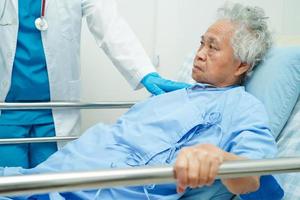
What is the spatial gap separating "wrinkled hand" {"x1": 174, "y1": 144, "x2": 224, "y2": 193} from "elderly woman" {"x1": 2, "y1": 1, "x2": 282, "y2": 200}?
0.06m

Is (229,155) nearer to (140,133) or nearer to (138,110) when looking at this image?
(140,133)

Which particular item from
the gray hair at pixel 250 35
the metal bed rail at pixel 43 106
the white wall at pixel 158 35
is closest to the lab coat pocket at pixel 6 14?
the metal bed rail at pixel 43 106

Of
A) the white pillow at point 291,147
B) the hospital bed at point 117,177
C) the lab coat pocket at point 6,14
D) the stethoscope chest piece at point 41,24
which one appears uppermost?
the lab coat pocket at point 6,14

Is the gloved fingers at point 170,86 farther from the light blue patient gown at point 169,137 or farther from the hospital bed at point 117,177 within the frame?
the hospital bed at point 117,177

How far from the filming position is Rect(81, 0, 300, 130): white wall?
2174 millimetres

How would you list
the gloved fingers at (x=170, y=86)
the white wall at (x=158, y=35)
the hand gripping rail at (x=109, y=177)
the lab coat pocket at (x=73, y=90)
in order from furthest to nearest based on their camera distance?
the white wall at (x=158, y=35) < the lab coat pocket at (x=73, y=90) < the gloved fingers at (x=170, y=86) < the hand gripping rail at (x=109, y=177)

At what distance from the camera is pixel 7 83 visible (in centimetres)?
158

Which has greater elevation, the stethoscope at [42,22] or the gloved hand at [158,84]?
the stethoscope at [42,22]

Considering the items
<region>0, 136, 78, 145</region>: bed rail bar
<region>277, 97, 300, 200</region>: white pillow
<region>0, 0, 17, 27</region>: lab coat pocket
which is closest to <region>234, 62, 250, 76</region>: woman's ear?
<region>277, 97, 300, 200</region>: white pillow

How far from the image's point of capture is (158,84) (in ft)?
5.06

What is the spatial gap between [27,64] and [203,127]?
0.83 meters

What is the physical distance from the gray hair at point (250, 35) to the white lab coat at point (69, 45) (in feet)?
1.59

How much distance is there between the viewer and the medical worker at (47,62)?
157 cm

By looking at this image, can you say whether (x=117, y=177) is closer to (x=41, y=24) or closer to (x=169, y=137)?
(x=169, y=137)
